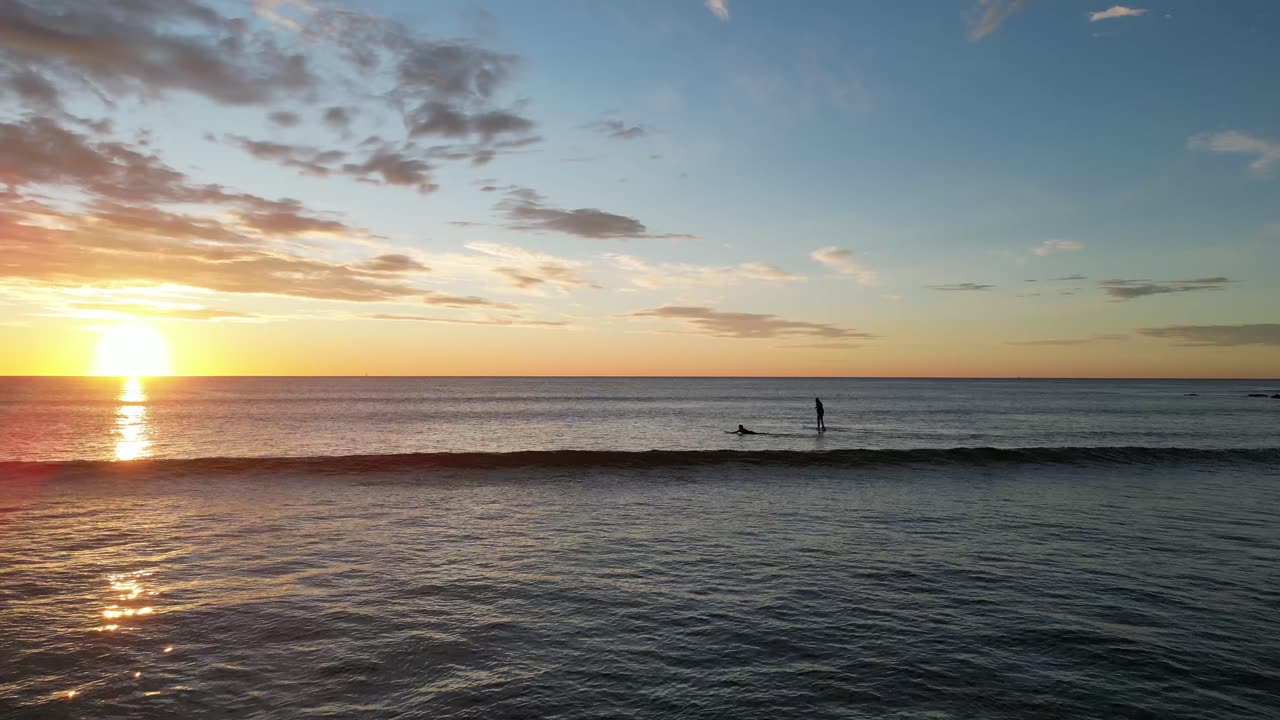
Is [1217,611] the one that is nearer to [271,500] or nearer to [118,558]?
[118,558]

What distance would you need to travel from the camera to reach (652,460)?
3556 centimetres

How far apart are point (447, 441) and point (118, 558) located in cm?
4178

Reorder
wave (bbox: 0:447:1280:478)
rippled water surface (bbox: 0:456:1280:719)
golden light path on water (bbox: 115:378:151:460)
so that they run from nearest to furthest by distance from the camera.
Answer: rippled water surface (bbox: 0:456:1280:719), wave (bbox: 0:447:1280:478), golden light path on water (bbox: 115:378:151:460)

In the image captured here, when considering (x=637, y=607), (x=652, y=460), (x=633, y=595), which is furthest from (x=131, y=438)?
(x=637, y=607)

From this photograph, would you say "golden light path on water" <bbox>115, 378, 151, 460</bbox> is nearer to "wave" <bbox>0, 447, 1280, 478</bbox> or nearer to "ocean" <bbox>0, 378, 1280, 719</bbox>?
"wave" <bbox>0, 447, 1280, 478</bbox>

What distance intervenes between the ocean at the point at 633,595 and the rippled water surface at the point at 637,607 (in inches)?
2.7

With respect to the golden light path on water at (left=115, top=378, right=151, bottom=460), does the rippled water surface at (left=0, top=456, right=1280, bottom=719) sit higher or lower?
higher

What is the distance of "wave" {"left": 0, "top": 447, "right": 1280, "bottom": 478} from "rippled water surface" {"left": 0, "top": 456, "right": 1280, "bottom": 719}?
729 cm

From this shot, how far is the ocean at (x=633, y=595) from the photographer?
896 cm

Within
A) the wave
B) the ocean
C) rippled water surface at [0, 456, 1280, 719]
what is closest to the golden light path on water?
the wave

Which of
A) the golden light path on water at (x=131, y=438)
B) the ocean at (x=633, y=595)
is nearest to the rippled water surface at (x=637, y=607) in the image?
the ocean at (x=633, y=595)

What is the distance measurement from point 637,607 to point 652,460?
2321cm

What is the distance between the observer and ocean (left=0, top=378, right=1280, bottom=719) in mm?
8961

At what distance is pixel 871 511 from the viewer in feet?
73.2
